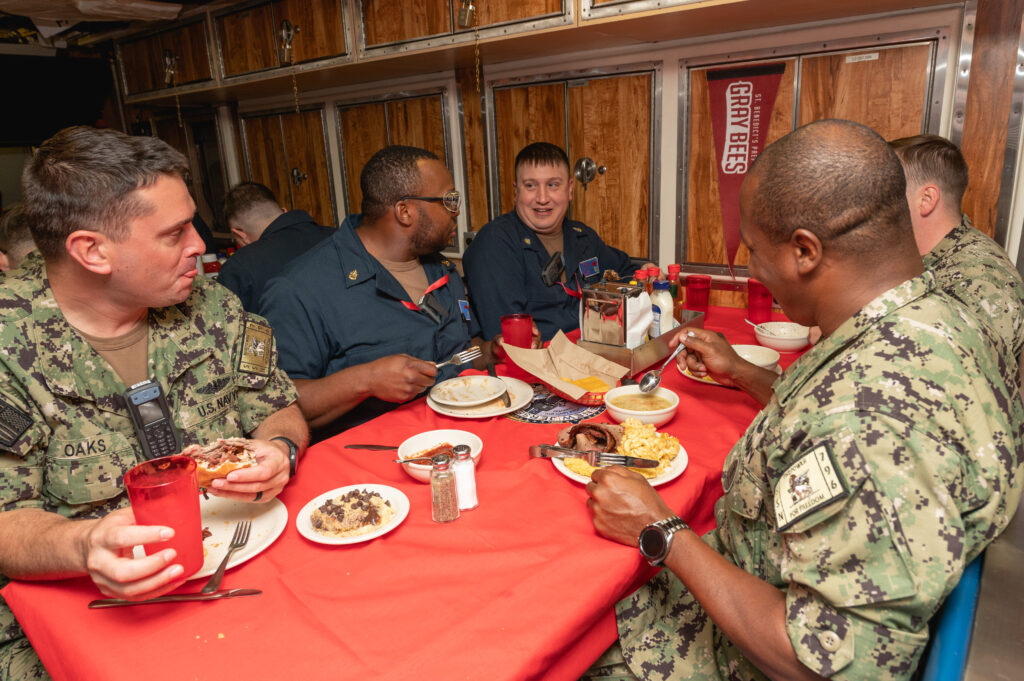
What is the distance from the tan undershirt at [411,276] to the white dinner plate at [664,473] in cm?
120

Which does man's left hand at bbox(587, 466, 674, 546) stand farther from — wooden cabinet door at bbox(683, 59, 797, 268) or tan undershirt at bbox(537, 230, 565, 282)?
wooden cabinet door at bbox(683, 59, 797, 268)

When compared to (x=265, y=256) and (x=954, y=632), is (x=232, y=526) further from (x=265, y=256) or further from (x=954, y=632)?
(x=265, y=256)

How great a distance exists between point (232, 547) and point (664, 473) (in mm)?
936

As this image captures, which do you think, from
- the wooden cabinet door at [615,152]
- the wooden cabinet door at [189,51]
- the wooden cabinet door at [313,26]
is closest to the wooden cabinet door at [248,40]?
the wooden cabinet door at [313,26]

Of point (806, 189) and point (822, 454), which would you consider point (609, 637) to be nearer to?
point (822, 454)

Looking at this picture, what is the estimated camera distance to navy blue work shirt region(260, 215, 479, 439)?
85.5 inches

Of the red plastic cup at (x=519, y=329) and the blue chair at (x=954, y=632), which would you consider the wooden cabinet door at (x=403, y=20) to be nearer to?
the red plastic cup at (x=519, y=329)

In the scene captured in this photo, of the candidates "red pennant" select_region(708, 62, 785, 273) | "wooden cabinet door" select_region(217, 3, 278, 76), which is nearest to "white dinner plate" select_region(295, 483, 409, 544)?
"red pennant" select_region(708, 62, 785, 273)

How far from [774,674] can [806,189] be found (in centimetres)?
82

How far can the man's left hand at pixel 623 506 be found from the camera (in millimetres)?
1193

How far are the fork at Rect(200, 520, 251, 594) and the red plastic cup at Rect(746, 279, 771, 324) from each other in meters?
2.35

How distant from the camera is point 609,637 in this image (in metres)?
1.21

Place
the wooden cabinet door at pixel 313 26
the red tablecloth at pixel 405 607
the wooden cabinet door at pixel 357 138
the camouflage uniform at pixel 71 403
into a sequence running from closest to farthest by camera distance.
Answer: the red tablecloth at pixel 405 607, the camouflage uniform at pixel 71 403, the wooden cabinet door at pixel 313 26, the wooden cabinet door at pixel 357 138

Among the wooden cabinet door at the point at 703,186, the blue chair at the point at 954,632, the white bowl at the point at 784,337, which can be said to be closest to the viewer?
the blue chair at the point at 954,632
